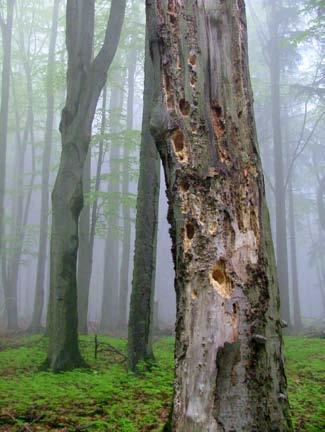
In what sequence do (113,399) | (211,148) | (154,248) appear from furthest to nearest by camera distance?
(154,248), (113,399), (211,148)

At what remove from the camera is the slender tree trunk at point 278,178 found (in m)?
15.7

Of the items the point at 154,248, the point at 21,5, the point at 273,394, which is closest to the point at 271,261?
the point at 273,394

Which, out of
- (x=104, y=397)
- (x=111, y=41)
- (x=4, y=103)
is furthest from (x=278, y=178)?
(x=104, y=397)

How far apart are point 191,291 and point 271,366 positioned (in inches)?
24.7

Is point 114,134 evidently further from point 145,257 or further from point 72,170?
point 145,257

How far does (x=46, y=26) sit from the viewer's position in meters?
23.0

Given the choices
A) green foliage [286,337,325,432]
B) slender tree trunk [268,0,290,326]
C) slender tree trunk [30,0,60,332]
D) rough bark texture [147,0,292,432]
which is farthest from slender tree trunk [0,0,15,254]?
rough bark texture [147,0,292,432]

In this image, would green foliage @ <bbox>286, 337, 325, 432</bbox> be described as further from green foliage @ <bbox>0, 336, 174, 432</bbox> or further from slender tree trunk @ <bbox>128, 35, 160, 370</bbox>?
slender tree trunk @ <bbox>128, 35, 160, 370</bbox>

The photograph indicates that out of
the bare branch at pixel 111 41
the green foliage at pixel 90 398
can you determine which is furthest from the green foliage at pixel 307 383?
the bare branch at pixel 111 41

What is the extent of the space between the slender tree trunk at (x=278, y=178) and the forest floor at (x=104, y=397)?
7438 millimetres

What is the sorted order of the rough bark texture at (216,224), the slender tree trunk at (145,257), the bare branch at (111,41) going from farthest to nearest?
the bare branch at (111,41), the slender tree trunk at (145,257), the rough bark texture at (216,224)

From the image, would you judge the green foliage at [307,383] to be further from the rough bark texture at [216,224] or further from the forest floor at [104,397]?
the rough bark texture at [216,224]

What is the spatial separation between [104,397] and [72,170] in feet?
13.1

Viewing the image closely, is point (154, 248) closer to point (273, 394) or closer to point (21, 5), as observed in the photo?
point (273, 394)
